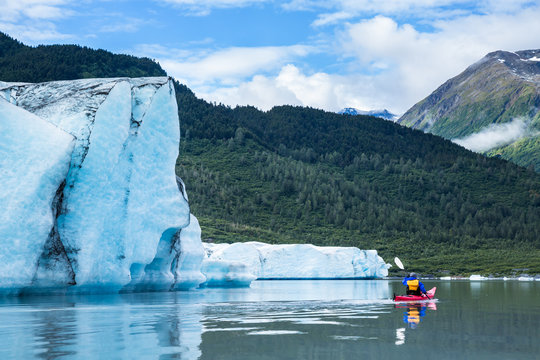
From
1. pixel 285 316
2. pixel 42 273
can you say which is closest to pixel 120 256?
pixel 42 273

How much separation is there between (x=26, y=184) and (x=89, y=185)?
3.85m

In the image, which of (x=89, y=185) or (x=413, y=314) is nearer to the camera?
(x=413, y=314)

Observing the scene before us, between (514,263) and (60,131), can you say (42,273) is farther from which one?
(514,263)

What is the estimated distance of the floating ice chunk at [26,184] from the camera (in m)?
23.8

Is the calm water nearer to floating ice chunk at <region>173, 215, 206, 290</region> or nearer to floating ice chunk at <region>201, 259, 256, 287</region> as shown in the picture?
floating ice chunk at <region>173, 215, 206, 290</region>

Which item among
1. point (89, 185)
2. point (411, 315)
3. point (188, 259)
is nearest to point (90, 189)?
point (89, 185)

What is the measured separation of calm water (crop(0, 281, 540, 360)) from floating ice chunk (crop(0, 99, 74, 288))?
5.96ft

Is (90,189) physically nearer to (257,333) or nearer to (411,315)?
(257,333)

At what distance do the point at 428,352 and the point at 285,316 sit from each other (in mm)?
9022

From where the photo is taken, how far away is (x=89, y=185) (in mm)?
28172

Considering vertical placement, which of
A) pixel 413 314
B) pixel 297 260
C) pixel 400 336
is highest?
pixel 400 336

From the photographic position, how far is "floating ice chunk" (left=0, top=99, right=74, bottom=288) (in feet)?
77.9

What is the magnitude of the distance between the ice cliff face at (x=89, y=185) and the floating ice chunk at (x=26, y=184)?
0.04 m

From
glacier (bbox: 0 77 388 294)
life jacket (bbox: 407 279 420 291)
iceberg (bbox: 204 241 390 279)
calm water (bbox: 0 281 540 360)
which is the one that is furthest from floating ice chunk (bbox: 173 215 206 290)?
iceberg (bbox: 204 241 390 279)
